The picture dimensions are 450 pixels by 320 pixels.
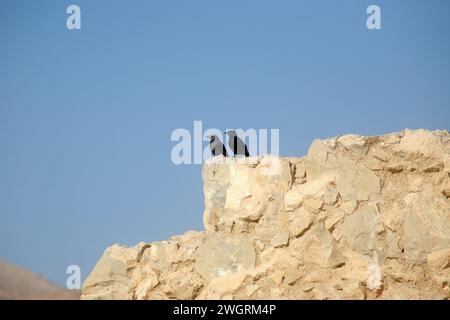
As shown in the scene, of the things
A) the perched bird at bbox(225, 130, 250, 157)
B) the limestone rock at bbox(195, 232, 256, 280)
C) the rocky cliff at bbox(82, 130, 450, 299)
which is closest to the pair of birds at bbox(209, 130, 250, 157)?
the perched bird at bbox(225, 130, 250, 157)

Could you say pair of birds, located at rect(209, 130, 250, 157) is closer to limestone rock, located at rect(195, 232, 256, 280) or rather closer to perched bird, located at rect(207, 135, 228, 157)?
perched bird, located at rect(207, 135, 228, 157)

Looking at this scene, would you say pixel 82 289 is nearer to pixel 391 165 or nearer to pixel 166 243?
pixel 166 243

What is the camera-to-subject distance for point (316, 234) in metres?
13.1

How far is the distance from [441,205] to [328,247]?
2.47 metres

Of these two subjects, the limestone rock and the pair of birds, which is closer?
the limestone rock

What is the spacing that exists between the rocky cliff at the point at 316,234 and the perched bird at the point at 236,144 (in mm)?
1476

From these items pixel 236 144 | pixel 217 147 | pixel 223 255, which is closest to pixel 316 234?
pixel 223 255

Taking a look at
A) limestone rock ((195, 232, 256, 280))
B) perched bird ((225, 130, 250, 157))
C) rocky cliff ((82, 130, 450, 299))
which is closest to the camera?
rocky cliff ((82, 130, 450, 299))

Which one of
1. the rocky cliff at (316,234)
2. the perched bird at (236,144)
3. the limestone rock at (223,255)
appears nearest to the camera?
the rocky cliff at (316,234)

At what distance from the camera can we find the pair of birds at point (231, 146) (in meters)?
16.2

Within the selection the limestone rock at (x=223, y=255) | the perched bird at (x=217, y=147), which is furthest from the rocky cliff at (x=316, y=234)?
the perched bird at (x=217, y=147)

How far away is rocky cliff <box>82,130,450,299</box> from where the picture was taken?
499 inches

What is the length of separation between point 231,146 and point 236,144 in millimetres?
147

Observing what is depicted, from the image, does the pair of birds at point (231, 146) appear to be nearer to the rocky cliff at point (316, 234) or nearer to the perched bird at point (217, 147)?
the perched bird at point (217, 147)
